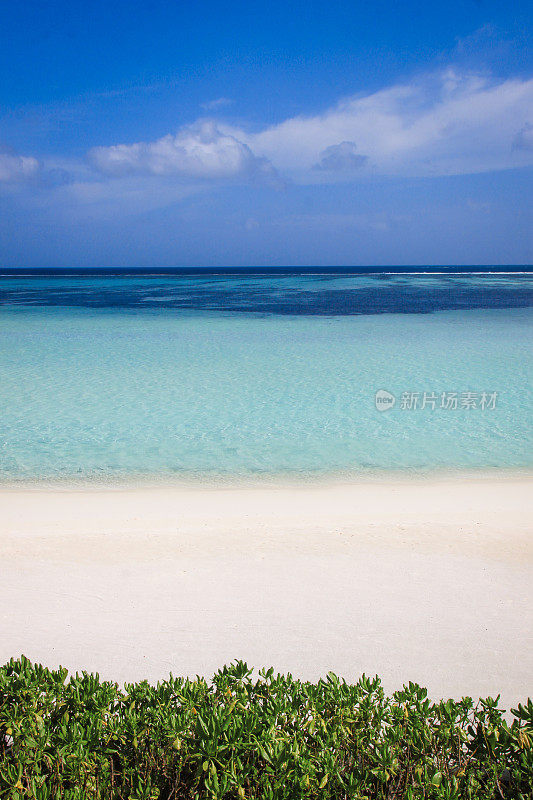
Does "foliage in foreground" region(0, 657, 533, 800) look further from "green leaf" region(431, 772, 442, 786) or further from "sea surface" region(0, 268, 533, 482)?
"sea surface" region(0, 268, 533, 482)

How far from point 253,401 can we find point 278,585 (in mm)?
6819

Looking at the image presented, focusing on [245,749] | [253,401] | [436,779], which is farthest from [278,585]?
[253,401]

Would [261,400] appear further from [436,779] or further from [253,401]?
[436,779]

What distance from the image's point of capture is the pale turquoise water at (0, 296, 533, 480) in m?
7.81

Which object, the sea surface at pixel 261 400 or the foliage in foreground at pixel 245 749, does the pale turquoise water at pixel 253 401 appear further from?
the foliage in foreground at pixel 245 749

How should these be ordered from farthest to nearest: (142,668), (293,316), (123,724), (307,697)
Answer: (293,316)
(142,668)
(307,697)
(123,724)

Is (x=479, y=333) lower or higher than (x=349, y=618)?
higher

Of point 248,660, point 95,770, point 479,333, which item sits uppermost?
point 479,333

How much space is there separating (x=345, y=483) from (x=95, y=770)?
5.19 metres

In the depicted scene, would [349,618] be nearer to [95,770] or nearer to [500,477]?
[95,770]

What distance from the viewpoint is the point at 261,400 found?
11.0m

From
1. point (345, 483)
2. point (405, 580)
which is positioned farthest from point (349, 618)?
point (345, 483)

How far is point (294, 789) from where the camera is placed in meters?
1.96

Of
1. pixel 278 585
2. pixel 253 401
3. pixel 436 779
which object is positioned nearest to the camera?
pixel 436 779
